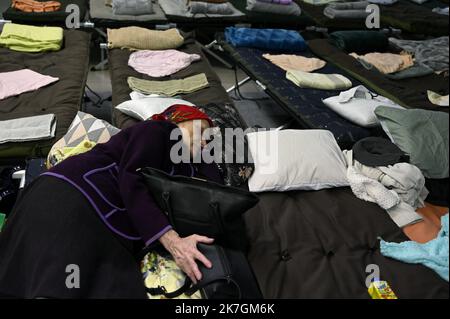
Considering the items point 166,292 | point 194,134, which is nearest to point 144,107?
point 194,134

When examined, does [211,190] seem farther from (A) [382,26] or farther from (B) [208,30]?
(A) [382,26]

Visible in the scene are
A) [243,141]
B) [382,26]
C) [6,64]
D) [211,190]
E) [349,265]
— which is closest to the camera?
[211,190]

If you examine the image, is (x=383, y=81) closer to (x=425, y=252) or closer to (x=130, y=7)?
(x=425, y=252)

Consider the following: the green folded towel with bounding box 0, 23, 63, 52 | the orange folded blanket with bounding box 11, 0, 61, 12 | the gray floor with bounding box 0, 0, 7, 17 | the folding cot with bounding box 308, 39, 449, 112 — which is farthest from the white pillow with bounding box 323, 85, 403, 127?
the gray floor with bounding box 0, 0, 7, 17

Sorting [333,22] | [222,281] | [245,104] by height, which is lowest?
[245,104]

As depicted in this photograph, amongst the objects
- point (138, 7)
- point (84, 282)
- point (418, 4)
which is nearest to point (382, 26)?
point (418, 4)

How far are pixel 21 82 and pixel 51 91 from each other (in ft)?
0.65

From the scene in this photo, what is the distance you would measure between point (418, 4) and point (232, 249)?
413cm

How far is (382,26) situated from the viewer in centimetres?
382

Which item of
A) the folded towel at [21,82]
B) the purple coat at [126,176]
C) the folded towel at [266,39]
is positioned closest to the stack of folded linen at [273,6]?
the folded towel at [266,39]

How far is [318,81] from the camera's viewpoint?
2559 millimetres
